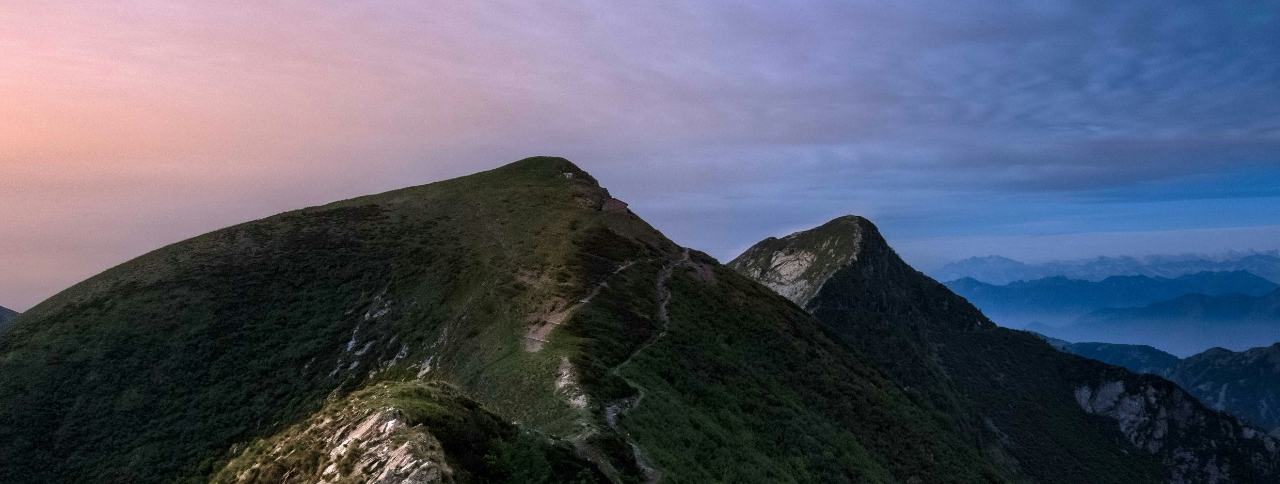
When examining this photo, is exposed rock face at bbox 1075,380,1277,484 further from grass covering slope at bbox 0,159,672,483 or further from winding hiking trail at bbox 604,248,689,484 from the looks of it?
winding hiking trail at bbox 604,248,689,484

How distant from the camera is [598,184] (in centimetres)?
12269

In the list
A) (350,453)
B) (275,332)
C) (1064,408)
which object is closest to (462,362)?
(275,332)

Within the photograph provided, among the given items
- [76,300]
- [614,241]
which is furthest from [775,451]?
[76,300]

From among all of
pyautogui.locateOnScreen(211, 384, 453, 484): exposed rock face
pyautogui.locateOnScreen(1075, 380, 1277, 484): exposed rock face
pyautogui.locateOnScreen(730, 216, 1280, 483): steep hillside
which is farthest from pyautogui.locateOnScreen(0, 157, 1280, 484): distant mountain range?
pyautogui.locateOnScreen(1075, 380, 1277, 484): exposed rock face

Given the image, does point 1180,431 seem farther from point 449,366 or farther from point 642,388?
point 449,366

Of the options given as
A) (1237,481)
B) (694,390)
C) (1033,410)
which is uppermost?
(694,390)

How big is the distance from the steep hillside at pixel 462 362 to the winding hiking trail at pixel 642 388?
0.33 m

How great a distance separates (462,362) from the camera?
60.0 metres

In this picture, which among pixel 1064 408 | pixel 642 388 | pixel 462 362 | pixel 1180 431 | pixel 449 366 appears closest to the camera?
pixel 642 388

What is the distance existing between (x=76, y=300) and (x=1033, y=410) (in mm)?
207484

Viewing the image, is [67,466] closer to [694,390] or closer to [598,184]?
[694,390]

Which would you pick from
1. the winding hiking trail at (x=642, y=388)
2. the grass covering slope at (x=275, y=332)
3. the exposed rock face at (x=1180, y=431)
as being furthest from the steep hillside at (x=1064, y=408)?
the grass covering slope at (x=275, y=332)

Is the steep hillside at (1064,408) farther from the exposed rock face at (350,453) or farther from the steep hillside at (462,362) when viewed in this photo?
the exposed rock face at (350,453)

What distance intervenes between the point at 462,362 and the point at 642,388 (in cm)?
1911
